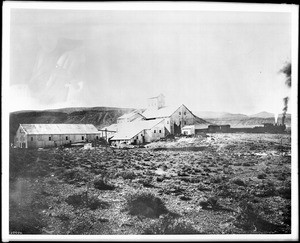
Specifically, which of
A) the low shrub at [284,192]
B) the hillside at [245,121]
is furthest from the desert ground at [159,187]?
the hillside at [245,121]

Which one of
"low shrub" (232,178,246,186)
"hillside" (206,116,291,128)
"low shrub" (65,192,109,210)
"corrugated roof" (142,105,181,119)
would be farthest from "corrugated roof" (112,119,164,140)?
"low shrub" (232,178,246,186)

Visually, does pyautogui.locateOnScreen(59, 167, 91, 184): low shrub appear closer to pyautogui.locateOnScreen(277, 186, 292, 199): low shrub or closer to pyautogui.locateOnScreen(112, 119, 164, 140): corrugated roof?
pyautogui.locateOnScreen(112, 119, 164, 140): corrugated roof

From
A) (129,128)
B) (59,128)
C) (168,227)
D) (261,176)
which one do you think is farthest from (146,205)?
(261,176)

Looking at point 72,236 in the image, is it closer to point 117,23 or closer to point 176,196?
point 176,196

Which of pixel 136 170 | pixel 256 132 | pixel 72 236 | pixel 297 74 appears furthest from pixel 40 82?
pixel 297 74

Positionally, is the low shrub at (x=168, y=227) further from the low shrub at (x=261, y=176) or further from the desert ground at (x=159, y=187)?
the low shrub at (x=261, y=176)

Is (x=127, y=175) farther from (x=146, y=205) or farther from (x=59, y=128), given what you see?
(x=59, y=128)

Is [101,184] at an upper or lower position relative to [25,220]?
upper
